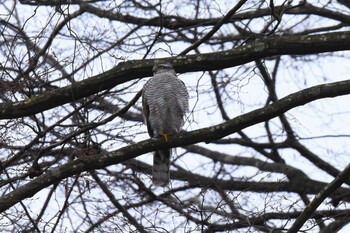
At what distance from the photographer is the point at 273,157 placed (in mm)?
9961

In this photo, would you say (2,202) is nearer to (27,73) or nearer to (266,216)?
(27,73)

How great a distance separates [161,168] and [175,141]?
2.04m

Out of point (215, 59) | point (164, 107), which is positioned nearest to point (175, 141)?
point (215, 59)

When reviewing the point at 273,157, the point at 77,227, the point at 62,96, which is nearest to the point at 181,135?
the point at 62,96

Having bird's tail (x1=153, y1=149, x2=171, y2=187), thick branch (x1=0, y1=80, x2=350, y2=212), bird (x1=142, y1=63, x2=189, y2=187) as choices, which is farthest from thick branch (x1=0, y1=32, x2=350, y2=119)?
bird's tail (x1=153, y1=149, x2=171, y2=187)

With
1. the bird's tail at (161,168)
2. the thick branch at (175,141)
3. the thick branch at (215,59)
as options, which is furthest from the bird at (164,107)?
the thick branch at (175,141)

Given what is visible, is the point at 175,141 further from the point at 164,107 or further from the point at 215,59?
the point at 164,107

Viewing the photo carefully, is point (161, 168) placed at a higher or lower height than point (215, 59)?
higher

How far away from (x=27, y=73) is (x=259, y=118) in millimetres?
2123

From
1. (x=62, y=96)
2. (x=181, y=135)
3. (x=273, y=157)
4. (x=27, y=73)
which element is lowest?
(x=181, y=135)

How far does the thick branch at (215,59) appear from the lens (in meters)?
5.46

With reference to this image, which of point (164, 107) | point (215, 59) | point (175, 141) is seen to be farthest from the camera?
point (164, 107)

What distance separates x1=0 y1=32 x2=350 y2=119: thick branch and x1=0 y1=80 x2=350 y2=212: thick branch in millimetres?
338

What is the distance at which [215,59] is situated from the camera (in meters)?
5.57
